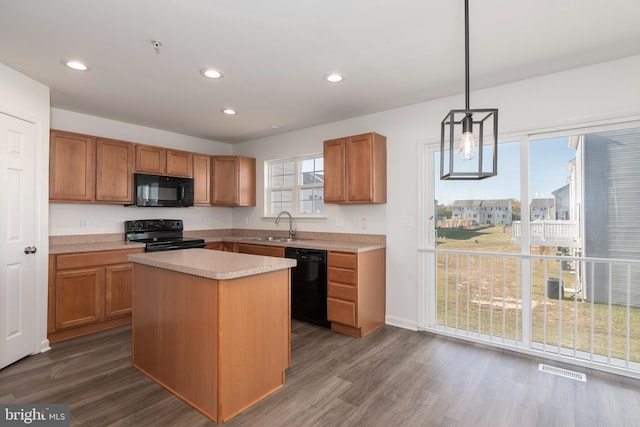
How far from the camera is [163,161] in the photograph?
438 centimetres

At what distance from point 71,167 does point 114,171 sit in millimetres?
429

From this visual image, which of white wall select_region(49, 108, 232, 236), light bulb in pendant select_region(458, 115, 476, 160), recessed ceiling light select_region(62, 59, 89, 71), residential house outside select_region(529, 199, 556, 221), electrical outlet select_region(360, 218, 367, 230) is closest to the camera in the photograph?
light bulb in pendant select_region(458, 115, 476, 160)

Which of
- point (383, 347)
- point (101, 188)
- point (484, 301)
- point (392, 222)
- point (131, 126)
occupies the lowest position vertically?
point (383, 347)

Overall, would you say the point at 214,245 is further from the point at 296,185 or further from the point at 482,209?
the point at 482,209

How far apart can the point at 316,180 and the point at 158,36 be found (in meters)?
2.69

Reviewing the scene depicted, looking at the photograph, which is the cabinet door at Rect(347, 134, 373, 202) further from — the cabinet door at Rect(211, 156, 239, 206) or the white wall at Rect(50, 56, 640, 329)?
the cabinet door at Rect(211, 156, 239, 206)

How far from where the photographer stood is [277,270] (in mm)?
2275

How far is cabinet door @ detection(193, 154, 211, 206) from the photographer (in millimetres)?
4797

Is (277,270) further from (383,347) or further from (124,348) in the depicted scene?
(124,348)

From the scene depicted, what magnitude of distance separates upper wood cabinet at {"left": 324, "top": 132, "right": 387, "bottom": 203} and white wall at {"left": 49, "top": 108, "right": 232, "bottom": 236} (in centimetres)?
243

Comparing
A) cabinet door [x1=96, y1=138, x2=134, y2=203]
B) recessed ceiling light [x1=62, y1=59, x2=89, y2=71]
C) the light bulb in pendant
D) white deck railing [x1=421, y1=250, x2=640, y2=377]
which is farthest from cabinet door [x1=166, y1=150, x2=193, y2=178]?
the light bulb in pendant

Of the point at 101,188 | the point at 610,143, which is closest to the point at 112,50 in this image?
the point at 101,188

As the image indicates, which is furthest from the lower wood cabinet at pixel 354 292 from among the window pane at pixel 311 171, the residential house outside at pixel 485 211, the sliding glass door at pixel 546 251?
the window pane at pixel 311 171

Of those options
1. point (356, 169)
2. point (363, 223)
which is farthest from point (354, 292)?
point (356, 169)
